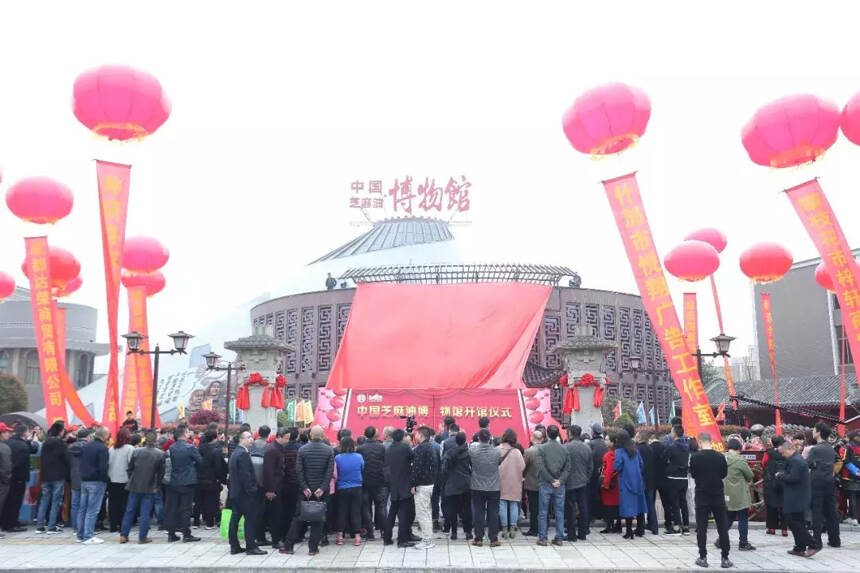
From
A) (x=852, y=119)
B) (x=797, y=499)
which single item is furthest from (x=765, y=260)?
(x=797, y=499)

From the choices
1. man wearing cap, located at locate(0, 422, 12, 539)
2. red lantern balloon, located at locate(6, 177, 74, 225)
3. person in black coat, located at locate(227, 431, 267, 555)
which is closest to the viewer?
person in black coat, located at locate(227, 431, 267, 555)

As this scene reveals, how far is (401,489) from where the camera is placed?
9.12 m

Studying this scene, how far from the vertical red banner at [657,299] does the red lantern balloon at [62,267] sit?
13.6 metres

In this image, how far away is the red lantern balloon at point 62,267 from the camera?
18523 mm

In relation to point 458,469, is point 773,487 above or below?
below

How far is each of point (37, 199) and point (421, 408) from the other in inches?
405

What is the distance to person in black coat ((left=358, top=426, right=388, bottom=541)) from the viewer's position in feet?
31.7

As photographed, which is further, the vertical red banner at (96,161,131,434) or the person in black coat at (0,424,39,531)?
the vertical red banner at (96,161,131,434)

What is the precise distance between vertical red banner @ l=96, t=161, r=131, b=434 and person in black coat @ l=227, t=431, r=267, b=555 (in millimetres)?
6188

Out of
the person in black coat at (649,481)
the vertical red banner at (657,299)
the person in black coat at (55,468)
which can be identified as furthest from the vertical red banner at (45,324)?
the vertical red banner at (657,299)

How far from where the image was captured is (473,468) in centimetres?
933

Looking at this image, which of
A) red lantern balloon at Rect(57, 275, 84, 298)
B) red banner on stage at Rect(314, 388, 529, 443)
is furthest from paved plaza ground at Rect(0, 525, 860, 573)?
red lantern balloon at Rect(57, 275, 84, 298)

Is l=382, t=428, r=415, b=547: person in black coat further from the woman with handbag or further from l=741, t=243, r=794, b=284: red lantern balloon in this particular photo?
l=741, t=243, r=794, b=284: red lantern balloon

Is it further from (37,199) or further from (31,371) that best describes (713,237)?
(31,371)
